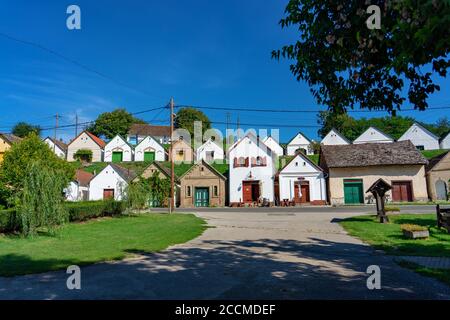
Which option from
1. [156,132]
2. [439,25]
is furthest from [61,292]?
[156,132]

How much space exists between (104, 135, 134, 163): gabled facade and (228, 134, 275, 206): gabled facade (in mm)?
27022

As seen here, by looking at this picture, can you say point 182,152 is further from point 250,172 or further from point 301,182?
point 301,182

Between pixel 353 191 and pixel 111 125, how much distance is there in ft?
182

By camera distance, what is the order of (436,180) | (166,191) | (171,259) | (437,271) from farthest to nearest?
(166,191) < (436,180) < (171,259) < (437,271)

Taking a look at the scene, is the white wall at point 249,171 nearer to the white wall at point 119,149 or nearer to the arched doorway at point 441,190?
the arched doorway at point 441,190

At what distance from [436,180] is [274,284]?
35328 mm

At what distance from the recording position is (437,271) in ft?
21.3

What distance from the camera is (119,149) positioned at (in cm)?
5772

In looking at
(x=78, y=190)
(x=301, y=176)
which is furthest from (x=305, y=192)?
(x=78, y=190)

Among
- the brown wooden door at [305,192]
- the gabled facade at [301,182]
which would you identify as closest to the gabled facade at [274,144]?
the gabled facade at [301,182]

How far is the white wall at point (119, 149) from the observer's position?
189 ft

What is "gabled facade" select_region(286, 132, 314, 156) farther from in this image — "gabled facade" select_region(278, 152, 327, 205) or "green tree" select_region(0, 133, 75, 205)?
"green tree" select_region(0, 133, 75, 205)
